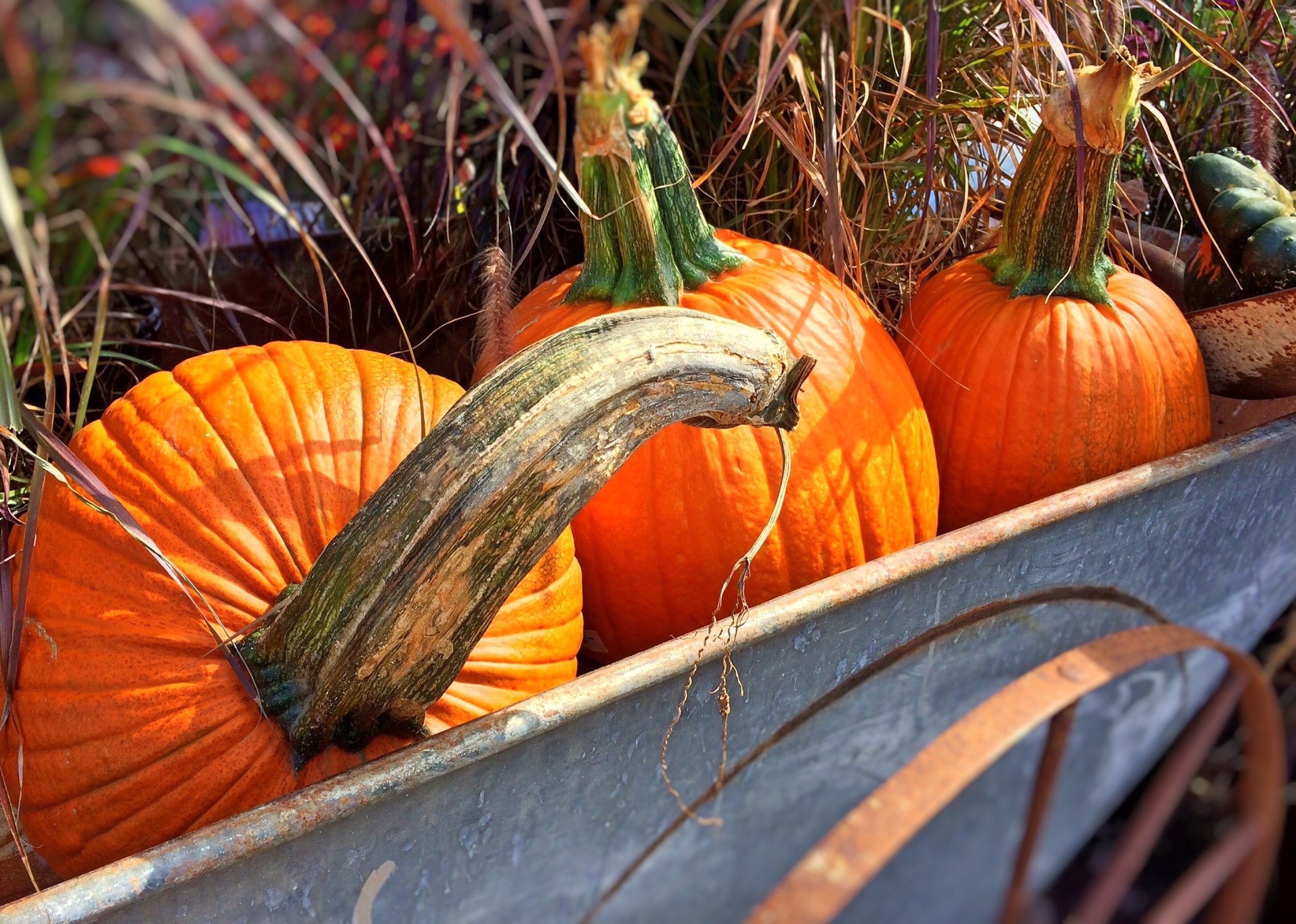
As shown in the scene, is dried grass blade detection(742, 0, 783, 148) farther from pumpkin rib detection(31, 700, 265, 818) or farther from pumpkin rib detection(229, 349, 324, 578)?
pumpkin rib detection(31, 700, 265, 818)

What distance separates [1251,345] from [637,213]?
2.71ft

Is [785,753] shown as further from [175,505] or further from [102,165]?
[102,165]

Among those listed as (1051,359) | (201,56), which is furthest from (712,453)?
(201,56)

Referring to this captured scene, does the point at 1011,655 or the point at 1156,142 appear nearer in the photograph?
the point at 1011,655

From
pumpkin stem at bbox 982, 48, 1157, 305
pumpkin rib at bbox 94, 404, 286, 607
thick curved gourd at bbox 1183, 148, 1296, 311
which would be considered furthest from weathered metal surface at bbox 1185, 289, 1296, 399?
pumpkin rib at bbox 94, 404, 286, 607

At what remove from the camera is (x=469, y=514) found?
680mm

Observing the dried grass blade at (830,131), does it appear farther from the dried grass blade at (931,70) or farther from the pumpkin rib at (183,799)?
the pumpkin rib at (183,799)

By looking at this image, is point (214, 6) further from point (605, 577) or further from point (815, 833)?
point (815, 833)

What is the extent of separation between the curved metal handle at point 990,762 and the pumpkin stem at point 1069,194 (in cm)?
76

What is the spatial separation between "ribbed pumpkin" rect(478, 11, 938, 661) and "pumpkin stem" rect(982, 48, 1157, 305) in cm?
26

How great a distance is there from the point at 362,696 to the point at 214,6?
0.52 metres

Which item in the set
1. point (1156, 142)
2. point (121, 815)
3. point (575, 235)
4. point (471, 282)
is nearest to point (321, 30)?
point (121, 815)

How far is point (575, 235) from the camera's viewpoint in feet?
4.46

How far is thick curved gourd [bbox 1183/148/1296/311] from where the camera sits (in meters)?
1.31
